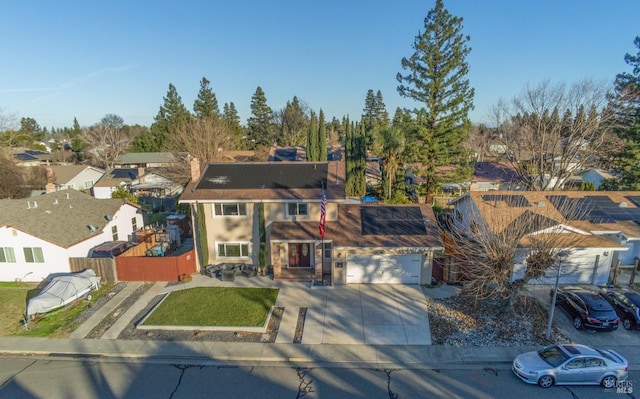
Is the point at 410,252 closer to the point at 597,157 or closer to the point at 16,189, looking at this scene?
the point at 597,157

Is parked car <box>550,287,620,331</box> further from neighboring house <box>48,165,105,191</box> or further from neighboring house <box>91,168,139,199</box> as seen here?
neighboring house <box>48,165,105,191</box>

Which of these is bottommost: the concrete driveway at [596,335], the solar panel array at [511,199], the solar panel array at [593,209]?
the concrete driveway at [596,335]

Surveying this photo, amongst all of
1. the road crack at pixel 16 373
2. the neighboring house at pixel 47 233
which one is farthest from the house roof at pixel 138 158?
the road crack at pixel 16 373

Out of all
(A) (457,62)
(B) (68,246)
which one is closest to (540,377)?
(B) (68,246)

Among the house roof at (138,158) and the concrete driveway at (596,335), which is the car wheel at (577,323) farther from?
the house roof at (138,158)

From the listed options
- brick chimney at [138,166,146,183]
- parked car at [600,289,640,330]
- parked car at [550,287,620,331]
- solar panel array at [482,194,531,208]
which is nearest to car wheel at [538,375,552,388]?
parked car at [550,287,620,331]

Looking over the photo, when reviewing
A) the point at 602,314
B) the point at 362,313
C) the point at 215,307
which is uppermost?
the point at 602,314

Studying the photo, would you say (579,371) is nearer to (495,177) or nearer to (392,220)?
(392,220)

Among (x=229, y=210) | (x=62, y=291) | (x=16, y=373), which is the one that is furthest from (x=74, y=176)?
(x=16, y=373)
